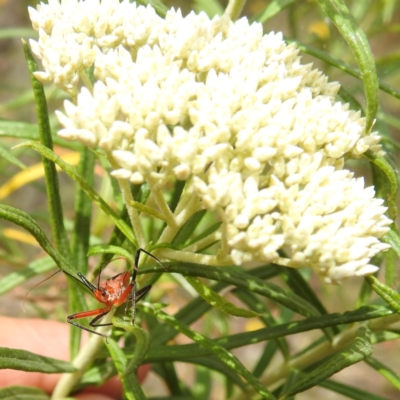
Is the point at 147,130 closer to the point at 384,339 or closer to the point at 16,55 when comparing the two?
the point at 384,339

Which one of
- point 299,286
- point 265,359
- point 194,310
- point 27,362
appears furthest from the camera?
point 265,359

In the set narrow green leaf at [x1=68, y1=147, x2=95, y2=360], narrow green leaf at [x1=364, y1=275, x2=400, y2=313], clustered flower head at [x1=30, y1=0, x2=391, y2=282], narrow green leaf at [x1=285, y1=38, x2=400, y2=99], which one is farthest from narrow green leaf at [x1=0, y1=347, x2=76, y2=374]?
narrow green leaf at [x1=285, y1=38, x2=400, y2=99]

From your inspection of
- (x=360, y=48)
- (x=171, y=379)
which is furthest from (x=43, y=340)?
(x=360, y=48)

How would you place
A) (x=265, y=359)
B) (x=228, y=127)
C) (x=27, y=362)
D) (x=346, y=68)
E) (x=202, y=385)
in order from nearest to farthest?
1. (x=228, y=127)
2. (x=27, y=362)
3. (x=346, y=68)
4. (x=265, y=359)
5. (x=202, y=385)

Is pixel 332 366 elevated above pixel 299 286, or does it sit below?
below

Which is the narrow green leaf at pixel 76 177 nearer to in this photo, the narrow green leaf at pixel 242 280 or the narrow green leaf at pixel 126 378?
the narrow green leaf at pixel 242 280

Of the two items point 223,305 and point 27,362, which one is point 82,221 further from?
point 223,305
